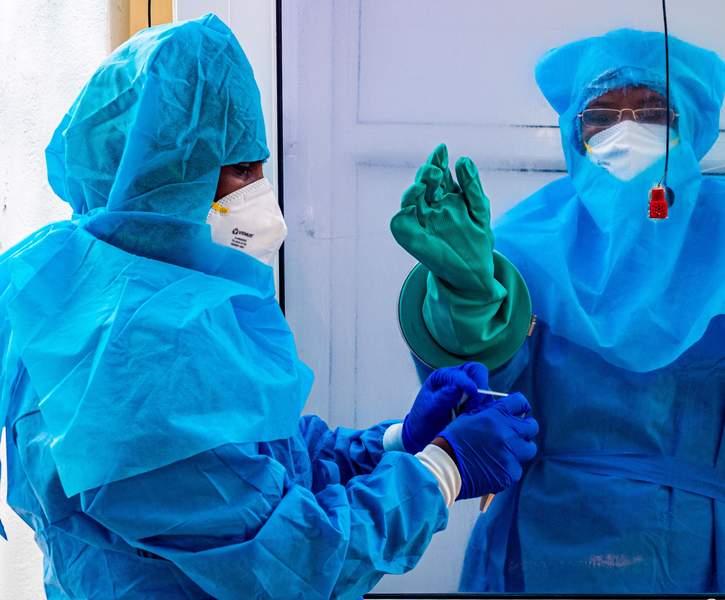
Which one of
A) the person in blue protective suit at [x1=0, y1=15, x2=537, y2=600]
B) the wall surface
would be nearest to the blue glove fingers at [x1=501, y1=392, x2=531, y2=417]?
the person in blue protective suit at [x1=0, y1=15, x2=537, y2=600]

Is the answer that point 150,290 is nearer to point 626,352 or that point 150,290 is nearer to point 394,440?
point 394,440

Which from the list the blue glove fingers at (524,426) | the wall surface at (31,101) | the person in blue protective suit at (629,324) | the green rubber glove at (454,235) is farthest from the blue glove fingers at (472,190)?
the wall surface at (31,101)

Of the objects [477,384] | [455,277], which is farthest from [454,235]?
[477,384]

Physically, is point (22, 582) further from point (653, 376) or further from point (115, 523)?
point (653, 376)

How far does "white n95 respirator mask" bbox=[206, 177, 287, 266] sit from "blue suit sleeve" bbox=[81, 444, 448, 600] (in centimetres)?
29

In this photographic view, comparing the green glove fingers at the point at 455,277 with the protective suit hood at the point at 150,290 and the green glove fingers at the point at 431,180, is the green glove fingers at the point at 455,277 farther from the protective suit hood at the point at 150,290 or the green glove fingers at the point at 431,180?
the protective suit hood at the point at 150,290

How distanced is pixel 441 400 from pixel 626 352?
404 mm

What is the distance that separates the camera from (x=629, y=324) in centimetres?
152

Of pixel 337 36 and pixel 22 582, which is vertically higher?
pixel 337 36

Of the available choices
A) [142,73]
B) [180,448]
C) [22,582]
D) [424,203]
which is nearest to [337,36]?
[424,203]

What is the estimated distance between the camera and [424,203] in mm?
1316

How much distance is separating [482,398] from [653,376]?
1.31 feet

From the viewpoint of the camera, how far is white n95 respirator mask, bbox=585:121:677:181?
1501mm

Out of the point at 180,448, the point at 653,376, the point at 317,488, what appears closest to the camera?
the point at 180,448
